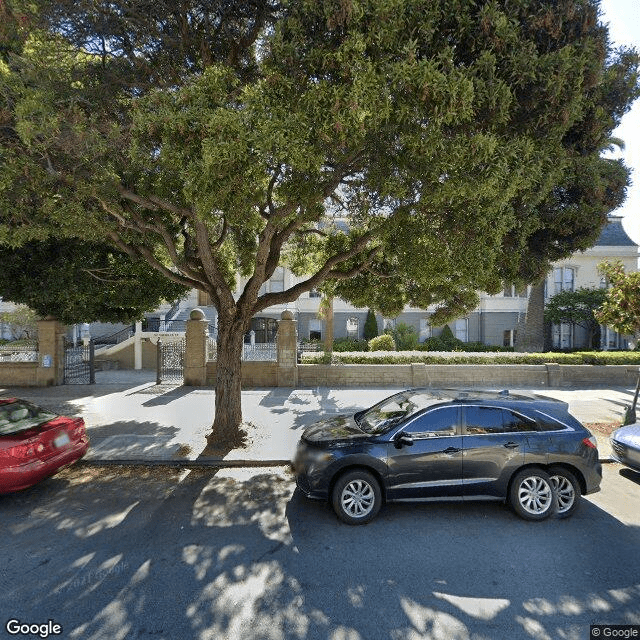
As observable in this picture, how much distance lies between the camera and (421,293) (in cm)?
996

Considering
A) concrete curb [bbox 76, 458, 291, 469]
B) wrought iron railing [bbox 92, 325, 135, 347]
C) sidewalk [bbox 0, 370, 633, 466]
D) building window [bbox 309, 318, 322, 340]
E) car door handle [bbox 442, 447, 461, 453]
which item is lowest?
concrete curb [bbox 76, 458, 291, 469]

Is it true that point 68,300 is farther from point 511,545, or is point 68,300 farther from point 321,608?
point 511,545

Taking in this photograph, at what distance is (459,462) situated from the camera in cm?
537

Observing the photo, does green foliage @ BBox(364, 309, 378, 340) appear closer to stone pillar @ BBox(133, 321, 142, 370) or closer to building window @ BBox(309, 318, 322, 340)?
building window @ BBox(309, 318, 322, 340)

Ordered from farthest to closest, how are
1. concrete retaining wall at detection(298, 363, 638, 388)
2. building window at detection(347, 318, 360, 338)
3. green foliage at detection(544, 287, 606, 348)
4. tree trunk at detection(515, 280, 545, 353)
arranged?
building window at detection(347, 318, 360, 338)
green foliage at detection(544, 287, 606, 348)
tree trunk at detection(515, 280, 545, 353)
concrete retaining wall at detection(298, 363, 638, 388)

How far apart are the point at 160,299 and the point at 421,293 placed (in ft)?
27.8

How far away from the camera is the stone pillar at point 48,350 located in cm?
1510

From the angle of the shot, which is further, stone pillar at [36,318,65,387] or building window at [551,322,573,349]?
building window at [551,322,573,349]

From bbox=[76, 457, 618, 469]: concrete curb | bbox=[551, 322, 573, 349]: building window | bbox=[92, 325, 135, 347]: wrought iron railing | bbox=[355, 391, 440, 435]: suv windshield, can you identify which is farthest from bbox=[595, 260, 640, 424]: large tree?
bbox=[92, 325, 135, 347]: wrought iron railing

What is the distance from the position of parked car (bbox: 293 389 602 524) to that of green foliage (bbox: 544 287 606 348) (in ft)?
73.1

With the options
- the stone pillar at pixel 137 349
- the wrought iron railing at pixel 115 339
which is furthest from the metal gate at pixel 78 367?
the wrought iron railing at pixel 115 339

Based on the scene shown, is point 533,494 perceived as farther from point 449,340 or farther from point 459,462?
point 449,340

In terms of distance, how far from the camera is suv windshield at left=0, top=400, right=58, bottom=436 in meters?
6.05

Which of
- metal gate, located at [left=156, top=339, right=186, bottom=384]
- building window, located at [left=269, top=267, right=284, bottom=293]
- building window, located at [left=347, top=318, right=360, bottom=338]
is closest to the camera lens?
metal gate, located at [left=156, top=339, right=186, bottom=384]
